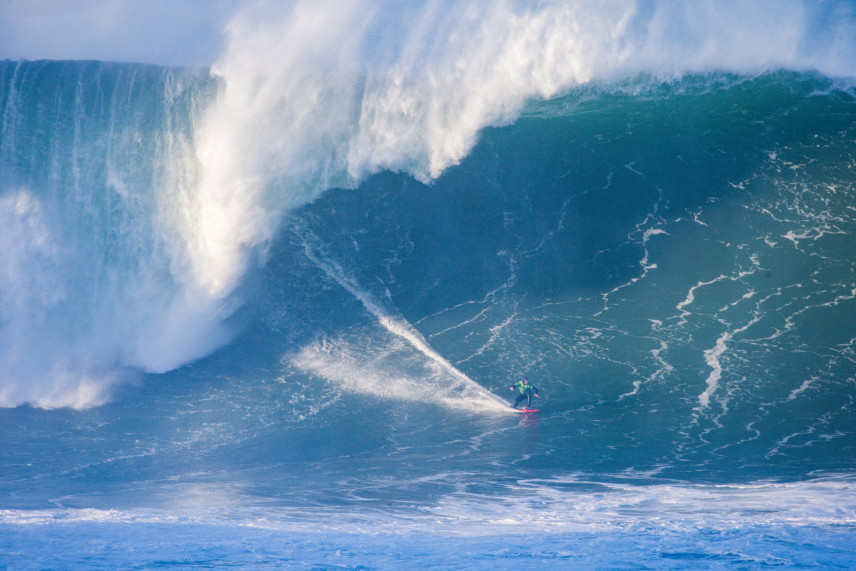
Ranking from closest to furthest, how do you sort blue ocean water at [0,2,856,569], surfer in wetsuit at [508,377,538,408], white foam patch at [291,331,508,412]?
1. blue ocean water at [0,2,856,569]
2. surfer in wetsuit at [508,377,538,408]
3. white foam patch at [291,331,508,412]

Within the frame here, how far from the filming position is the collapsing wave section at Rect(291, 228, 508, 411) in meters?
9.05

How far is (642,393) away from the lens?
28.6 ft

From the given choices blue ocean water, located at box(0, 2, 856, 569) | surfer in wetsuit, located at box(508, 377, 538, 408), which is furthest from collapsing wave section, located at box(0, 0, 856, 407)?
surfer in wetsuit, located at box(508, 377, 538, 408)

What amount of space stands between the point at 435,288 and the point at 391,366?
1642 mm

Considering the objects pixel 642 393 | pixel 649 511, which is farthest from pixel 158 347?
pixel 649 511

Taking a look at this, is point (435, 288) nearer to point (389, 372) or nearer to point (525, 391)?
point (389, 372)

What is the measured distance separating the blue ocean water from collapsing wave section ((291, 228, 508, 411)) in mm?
46

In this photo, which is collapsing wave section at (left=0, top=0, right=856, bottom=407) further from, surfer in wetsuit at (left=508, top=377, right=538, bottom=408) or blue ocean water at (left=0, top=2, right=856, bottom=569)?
surfer in wetsuit at (left=508, top=377, right=538, bottom=408)

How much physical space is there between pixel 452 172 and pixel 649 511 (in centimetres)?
713

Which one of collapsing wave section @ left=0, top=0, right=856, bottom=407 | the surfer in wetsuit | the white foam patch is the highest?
collapsing wave section @ left=0, top=0, right=856, bottom=407

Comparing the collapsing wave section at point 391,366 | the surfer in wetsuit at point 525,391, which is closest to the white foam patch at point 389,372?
the collapsing wave section at point 391,366

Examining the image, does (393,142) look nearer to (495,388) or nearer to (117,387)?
(495,388)

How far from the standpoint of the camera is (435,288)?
35.2 feet

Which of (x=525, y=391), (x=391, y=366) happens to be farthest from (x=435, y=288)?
(x=525, y=391)
